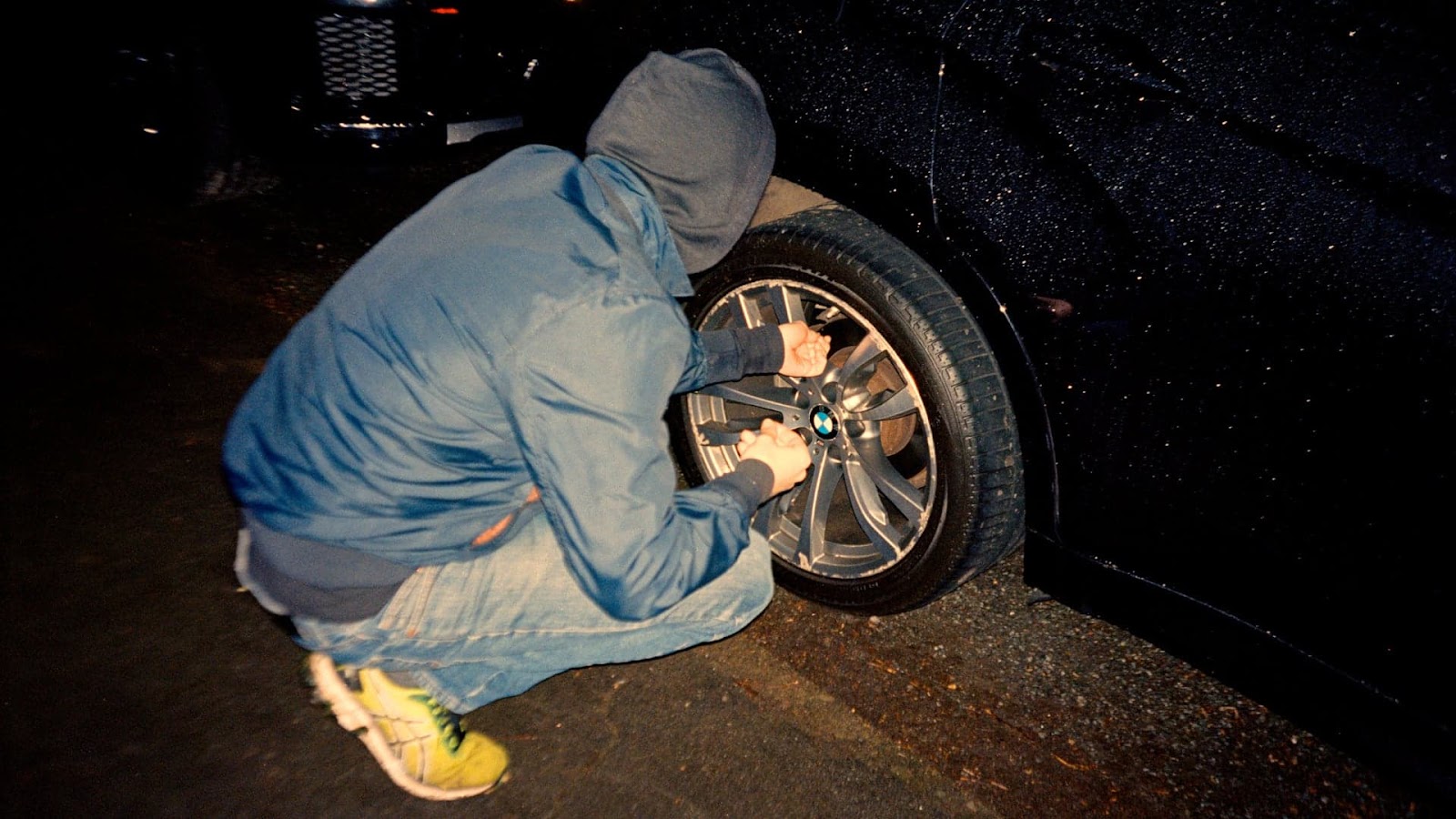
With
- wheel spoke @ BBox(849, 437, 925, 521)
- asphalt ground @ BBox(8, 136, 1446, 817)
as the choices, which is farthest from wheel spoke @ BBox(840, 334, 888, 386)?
asphalt ground @ BBox(8, 136, 1446, 817)

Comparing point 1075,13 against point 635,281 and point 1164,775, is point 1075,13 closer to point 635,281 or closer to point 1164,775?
point 635,281

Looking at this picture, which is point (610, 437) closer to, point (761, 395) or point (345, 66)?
point (761, 395)

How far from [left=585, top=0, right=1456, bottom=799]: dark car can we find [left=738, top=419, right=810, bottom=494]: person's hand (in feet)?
0.94

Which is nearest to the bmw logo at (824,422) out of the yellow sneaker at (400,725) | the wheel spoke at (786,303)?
the wheel spoke at (786,303)

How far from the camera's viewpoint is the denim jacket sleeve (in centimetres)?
122

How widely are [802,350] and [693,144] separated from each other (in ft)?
2.41

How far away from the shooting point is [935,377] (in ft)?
5.77

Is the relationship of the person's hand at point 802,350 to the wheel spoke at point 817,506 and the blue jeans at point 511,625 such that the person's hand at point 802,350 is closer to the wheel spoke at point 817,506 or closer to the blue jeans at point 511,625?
the wheel spoke at point 817,506

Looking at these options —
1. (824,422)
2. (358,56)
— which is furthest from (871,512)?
(358,56)

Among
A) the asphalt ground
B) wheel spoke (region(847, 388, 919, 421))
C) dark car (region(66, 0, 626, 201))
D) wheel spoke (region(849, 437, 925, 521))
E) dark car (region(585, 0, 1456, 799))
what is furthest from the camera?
dark car (region(66, 0, 626, 201))

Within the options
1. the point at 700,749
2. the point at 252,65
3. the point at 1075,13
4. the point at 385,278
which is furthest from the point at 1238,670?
the point at 252,65


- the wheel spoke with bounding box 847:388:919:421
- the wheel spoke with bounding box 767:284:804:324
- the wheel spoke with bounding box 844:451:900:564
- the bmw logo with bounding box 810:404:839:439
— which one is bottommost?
the wheel spoke with bounding box 844:451:900:564

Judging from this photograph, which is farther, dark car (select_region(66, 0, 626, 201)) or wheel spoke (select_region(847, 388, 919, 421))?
dark car (select_region(66, 0, 626, 201))

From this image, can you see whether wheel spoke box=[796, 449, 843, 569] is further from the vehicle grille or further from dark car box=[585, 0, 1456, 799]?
the vehicle grille
